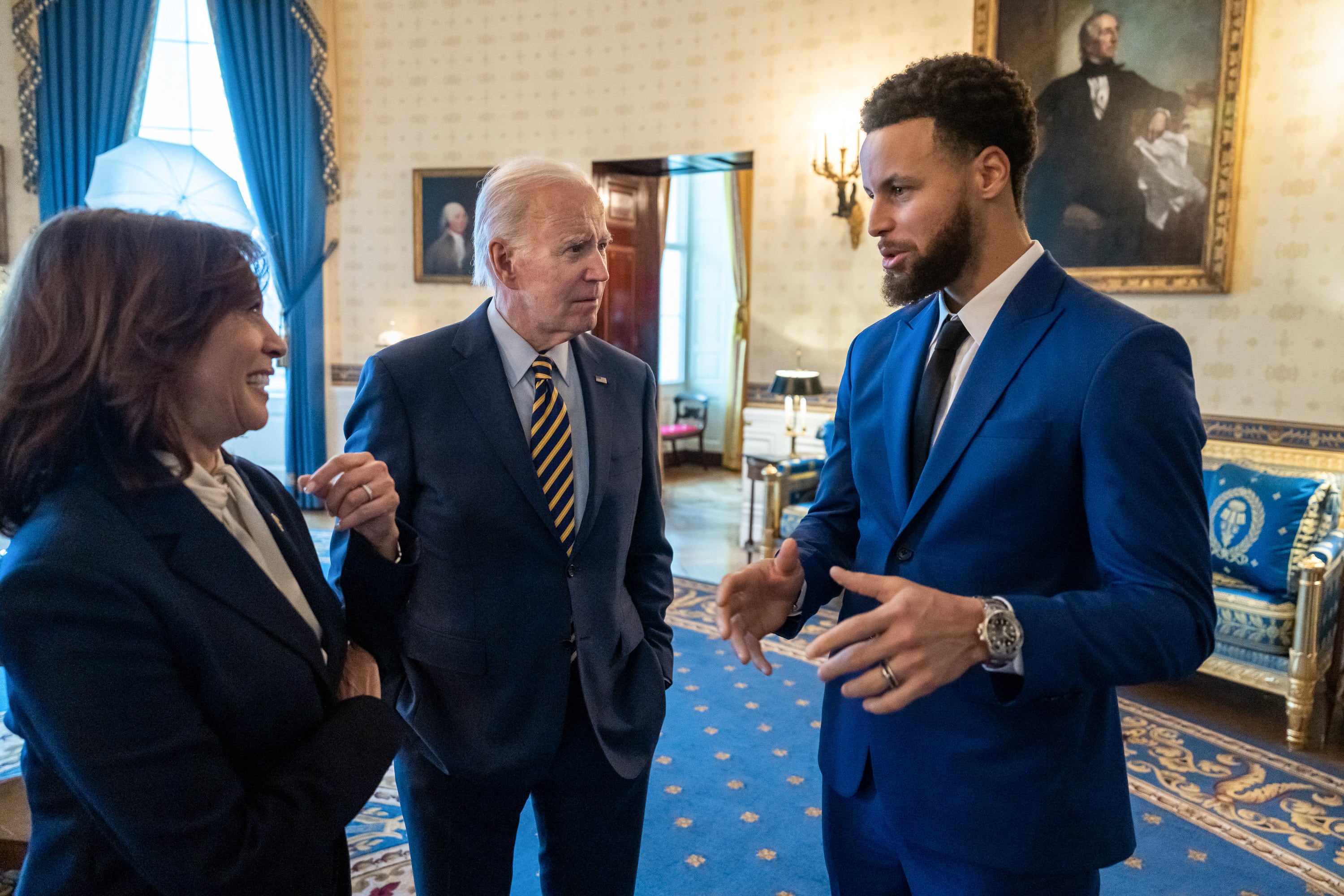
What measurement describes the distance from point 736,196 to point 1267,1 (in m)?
6.56

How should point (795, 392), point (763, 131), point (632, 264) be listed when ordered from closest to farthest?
1. point (795, 392)
2. point (763, 131)
3. point (632, 264)

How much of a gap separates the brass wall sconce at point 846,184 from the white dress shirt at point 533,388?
502 centimetres

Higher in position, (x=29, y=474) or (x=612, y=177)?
(x=612, y=177)

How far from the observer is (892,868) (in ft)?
4.87

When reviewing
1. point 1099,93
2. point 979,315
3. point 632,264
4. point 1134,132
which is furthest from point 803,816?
point 632,264

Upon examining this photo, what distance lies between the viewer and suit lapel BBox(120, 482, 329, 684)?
44.8 inches

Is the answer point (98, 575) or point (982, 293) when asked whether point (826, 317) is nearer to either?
point (982, 293)

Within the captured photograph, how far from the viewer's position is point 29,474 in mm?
1080

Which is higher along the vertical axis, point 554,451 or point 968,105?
point 968,105

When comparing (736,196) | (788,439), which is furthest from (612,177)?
(736,196)

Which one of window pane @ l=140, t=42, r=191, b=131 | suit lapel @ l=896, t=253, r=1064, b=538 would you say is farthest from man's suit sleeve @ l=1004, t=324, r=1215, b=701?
window pane @ l=140, t=42, r=191, b=131

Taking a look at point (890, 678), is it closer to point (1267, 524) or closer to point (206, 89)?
point (1267, 524)

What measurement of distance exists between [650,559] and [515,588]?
1.25 feet

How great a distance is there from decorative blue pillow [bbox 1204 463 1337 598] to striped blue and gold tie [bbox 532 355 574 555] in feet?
11.9
